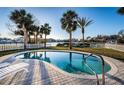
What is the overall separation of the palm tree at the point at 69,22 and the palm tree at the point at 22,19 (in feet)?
2.98

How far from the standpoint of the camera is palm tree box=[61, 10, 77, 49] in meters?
5.75

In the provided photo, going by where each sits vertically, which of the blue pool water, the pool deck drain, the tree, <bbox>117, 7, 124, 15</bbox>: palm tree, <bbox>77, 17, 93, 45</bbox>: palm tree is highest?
<bbox>117, 7, 124, 15</bbox>: palm tree

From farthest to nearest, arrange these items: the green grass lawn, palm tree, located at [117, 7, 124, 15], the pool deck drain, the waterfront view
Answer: the green grass lawn, palm tree, located at [117, 7, 124, 15], the waterfront view, the pool deck drain

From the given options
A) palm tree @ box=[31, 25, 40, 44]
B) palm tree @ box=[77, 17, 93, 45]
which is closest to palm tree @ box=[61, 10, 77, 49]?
palm tree @ box=[77, 17, 93, 45]

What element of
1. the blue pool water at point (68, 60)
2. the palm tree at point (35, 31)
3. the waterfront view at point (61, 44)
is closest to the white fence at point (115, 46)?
the waterfront view at point (61, 44)

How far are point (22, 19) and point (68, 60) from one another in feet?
6.11

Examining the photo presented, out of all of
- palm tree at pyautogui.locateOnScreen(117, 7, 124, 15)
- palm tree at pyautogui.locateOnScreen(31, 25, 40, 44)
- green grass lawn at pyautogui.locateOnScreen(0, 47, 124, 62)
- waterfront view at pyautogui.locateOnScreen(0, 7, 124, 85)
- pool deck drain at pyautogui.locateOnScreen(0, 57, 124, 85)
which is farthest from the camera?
palm tree at pyautogui.locateOnScreen(31, 25, 40, 44)

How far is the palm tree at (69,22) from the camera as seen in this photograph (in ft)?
18.9

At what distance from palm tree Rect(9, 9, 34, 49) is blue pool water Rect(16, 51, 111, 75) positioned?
2.27 feet

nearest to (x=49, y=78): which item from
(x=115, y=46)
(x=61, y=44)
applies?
(x=61, y=44)

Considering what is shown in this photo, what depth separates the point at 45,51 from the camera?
619 centimetres

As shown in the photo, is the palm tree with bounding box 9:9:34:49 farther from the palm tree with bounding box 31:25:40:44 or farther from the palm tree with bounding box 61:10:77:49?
→ the palm tree with bounding box 61:10:77:49
